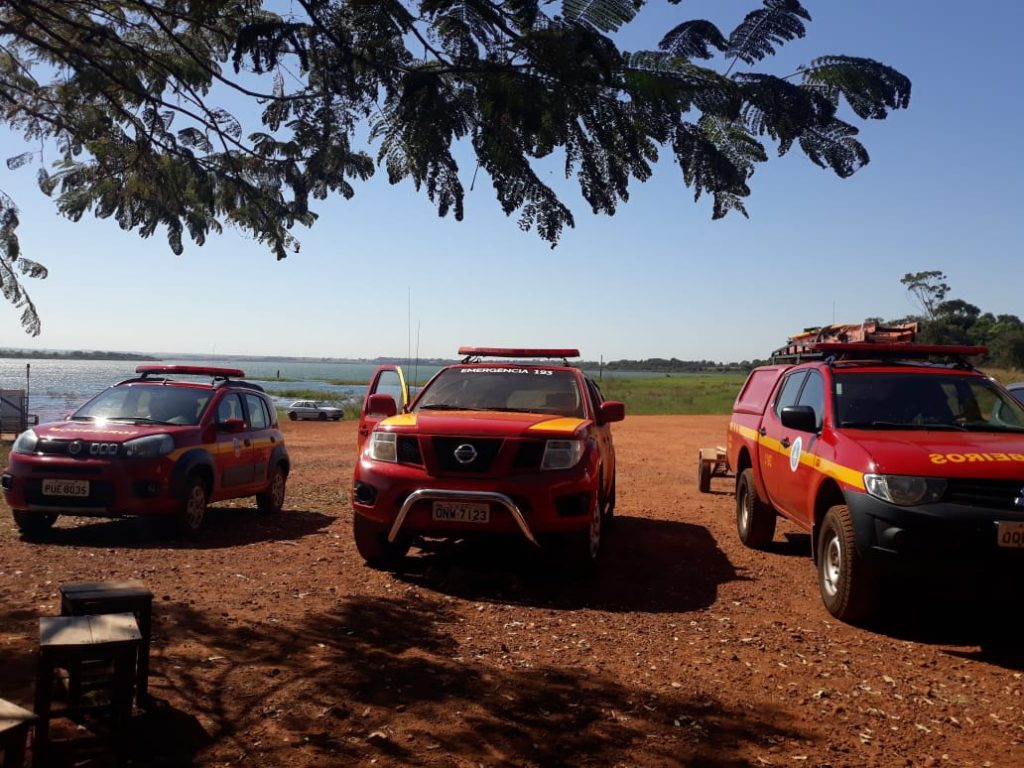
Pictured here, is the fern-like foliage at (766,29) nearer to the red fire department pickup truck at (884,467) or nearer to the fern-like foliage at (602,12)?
the fern-like foliage at (602,12)

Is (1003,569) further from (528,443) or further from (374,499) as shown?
(374,499)

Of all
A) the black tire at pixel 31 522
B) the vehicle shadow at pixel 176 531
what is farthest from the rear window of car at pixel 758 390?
the black tire at pixel 31 522

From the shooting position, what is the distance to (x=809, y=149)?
3635 millimetres

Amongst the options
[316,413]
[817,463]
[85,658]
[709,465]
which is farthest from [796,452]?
[316,413]

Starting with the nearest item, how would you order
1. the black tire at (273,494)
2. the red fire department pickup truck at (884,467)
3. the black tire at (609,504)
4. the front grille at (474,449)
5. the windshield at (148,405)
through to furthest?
the red fire department pickup truck at (884,467)
the front grille at (474,449)
the windshield at (148,405)
the black tire at (609,504)
the black tire at (273,494)

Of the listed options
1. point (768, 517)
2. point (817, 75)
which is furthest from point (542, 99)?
point (768, 517)

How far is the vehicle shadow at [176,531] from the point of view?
8.49 meters

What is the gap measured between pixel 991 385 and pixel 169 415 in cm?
780

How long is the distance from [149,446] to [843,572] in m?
6.33

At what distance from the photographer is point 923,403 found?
6.75 meters

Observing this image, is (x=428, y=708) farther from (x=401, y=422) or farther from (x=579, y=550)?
(x=401, y=422)

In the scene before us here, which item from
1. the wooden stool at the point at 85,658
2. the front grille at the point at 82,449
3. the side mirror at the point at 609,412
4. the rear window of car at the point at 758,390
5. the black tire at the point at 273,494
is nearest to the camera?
the wooden stool at the point at 85,658

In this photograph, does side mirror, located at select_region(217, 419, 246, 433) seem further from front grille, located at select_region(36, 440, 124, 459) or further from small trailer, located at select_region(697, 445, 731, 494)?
small trailer, located at select_region(697, 445, 731, 494)

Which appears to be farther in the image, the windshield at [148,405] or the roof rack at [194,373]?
the roof rack at [194,373]
